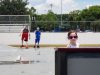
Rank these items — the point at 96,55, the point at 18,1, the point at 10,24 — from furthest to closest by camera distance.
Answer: the point at 18,1 < the point at 10,24 < the point at 96,55

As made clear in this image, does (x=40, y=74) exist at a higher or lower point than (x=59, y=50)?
lower

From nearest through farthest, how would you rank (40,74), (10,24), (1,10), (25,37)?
(40,74)
(25,37)
(10,24)
(1,10)

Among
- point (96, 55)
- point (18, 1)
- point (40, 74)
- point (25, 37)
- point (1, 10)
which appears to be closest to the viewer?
point (96, 55)

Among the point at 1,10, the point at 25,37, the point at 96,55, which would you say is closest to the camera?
the point at 96,55

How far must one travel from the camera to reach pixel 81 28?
53531 mm

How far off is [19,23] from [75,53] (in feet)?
162

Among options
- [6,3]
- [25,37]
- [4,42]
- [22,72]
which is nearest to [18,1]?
[6,3]

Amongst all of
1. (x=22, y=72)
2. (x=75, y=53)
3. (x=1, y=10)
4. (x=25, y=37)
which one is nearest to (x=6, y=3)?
(x=1, y=10)

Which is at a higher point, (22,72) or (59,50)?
(59,50)

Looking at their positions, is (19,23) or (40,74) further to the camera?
(19,23)

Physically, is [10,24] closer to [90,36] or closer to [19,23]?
[19,23]

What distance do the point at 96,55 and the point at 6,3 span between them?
262ft

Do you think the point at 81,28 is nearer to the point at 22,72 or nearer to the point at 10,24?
the point at 10,24

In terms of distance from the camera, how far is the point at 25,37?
127 feet
